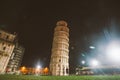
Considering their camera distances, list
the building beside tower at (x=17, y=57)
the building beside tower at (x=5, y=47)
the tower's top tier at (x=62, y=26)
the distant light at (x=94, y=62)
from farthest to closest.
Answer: the building beside tower at (x=17, y=57) < the tower's top tier at (x=62, y=26) < the distant light at (x=94, y=62) < the building beside tower at (x=5, y=47)

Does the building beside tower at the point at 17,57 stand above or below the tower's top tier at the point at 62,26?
below

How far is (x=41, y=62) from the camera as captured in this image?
71750 mm

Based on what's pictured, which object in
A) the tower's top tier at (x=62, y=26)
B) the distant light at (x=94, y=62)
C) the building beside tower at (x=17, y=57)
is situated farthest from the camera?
the building beside tower at (x=17, y=57)

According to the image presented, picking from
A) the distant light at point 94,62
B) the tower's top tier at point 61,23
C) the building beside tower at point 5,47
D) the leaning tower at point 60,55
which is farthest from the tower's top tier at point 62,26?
the building beside tower at point 5,47

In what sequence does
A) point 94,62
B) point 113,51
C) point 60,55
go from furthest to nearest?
point 94,62 < point 60,55 < point 113,51

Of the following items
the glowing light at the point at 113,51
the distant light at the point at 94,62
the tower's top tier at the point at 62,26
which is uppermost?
the tower's top tier at the point at 62,26

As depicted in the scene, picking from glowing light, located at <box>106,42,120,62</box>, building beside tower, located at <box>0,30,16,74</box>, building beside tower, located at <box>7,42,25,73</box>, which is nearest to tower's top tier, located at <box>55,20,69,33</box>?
building beside tower, located at <box>0,30,16,74</box>

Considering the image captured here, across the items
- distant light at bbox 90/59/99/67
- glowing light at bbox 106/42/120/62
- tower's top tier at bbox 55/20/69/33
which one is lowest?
distant light at bbox 90/59/99/67

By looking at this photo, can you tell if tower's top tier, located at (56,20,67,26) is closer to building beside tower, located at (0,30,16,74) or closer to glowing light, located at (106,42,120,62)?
building beside tower, located at (0,30,16,74)

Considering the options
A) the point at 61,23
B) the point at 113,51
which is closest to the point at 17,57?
the point at 61,23

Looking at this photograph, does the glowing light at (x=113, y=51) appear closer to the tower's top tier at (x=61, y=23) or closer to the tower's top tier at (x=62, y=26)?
the tower's top tier at (x=62, y=26)

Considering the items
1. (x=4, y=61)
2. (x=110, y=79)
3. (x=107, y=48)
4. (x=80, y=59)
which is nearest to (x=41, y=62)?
(x=80, y=59)

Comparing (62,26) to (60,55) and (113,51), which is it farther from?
(113,51)

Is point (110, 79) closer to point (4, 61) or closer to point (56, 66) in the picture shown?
point (56, 66)
